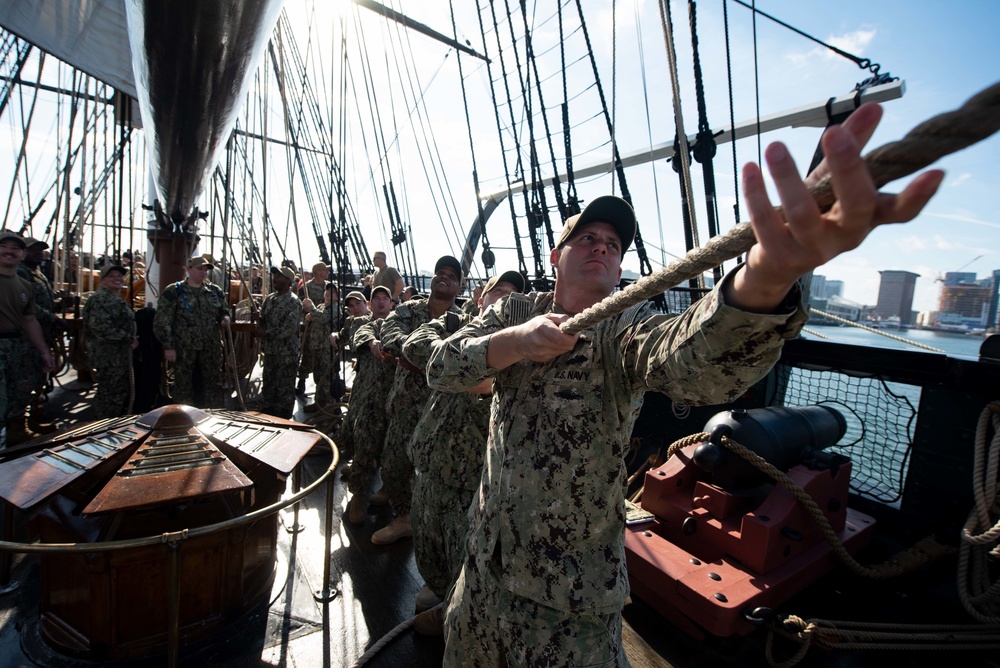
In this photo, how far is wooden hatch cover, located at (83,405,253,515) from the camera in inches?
69.8

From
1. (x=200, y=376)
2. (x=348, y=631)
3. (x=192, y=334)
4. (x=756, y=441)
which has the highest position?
(x=192, y=334)

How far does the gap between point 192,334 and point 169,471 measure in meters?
3.90

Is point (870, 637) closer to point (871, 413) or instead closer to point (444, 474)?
point (444, 474)

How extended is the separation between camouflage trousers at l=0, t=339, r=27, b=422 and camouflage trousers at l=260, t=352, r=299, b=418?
214 centimetres

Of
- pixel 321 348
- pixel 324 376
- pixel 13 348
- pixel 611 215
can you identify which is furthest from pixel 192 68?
pixel 321 348

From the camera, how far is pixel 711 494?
8.82ft

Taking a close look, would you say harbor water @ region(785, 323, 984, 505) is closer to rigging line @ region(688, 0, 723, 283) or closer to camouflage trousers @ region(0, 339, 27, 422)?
rigging line @ region(688, 0, 723, 283)

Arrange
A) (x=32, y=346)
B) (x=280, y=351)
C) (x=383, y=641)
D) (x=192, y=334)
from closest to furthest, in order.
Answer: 1. (x=383, y=641)
2. (x=32, y=346)
3. (x=192, y=334)
4. (x=280, y=351)

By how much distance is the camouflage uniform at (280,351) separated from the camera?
235 inches

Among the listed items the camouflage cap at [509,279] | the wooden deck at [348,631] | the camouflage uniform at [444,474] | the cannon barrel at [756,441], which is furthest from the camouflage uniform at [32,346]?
the cannon barrel at [756,441]

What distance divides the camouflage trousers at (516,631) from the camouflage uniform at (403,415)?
1882 mm

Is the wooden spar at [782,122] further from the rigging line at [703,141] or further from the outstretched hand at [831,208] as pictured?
the outstretched hand at [831,208]

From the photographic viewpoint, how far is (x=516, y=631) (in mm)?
1367

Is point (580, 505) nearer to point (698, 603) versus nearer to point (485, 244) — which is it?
point (698, 603)
